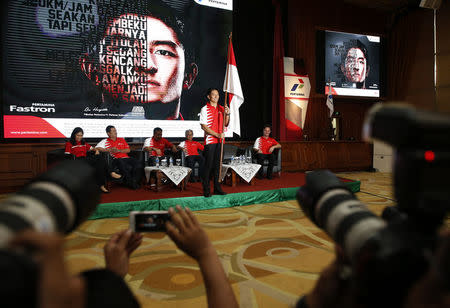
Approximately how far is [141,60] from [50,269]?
5.22 metres

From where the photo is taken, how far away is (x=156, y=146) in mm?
4578

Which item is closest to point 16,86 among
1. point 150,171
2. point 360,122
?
point 150,171

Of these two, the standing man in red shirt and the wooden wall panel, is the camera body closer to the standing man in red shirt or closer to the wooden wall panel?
the standing man in red shirt

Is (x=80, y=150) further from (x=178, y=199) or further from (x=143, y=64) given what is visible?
(x=143, y=64)

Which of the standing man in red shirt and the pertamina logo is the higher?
the pertamina logo

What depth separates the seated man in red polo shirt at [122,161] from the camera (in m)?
3.98

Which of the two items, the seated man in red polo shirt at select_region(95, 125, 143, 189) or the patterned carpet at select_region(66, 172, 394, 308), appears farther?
the seated man in red polo shirt at select_region(95, 125, 143, 189)

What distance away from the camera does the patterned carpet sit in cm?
136

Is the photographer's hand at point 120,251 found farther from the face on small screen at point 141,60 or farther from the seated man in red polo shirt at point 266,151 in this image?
the face on small screen at point 141,60

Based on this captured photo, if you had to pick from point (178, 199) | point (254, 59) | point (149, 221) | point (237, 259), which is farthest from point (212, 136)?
point (254, 59)

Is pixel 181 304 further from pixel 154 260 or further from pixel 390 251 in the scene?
pixel 390 251

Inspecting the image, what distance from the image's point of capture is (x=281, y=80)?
20.3 feet

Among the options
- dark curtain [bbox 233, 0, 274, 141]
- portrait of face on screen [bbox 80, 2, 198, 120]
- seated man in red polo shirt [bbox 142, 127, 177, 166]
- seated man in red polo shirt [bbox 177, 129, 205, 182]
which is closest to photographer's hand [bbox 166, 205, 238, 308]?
seated man in red polo shirt [bbox 142, 127, 177, 166]

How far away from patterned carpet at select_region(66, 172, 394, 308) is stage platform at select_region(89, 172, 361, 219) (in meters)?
0.15
